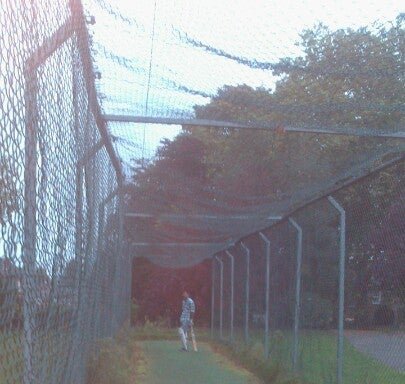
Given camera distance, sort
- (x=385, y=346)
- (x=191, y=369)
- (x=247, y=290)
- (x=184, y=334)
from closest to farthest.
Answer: (x=385, y=346), (x=191, y=369), (x=247, y=290), (x=184, y=334)

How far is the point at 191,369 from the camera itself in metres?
17.9

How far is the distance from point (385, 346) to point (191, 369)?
8.94 m

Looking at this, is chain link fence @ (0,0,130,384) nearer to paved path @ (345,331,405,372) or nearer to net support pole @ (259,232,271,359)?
paved path @ (345,331,405,372)

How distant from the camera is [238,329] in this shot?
22.5 m

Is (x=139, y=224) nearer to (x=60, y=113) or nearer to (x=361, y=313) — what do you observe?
(x=361, y=313)

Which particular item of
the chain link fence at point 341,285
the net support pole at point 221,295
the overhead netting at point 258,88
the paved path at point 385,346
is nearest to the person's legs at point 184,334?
the net support pole at point 221,295

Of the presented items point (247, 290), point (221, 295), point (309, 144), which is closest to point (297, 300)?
point (309, 144)

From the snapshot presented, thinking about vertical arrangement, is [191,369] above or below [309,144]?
below

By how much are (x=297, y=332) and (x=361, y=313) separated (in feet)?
10.5

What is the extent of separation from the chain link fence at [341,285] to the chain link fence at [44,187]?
3288mm

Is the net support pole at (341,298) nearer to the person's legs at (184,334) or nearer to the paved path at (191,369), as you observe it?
the paved path at (191,369)

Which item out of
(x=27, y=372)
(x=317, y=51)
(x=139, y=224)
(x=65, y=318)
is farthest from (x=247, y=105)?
(x=139, y=224)

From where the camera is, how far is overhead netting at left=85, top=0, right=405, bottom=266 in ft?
21.2

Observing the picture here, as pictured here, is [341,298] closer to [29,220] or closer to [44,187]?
[44,187]
